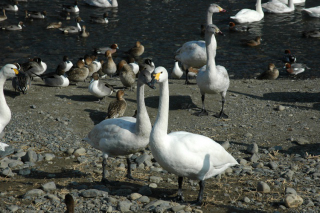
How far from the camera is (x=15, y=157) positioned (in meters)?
7.39

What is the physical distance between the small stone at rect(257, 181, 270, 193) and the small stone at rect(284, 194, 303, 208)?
45 cm

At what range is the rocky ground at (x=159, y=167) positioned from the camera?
585 centimetres

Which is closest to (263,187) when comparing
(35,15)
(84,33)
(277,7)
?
(84,33)

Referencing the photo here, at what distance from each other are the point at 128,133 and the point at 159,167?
136 cm

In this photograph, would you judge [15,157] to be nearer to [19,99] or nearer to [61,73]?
[19,99]

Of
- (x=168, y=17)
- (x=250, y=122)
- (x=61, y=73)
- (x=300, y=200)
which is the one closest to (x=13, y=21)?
(x=168, y=17)

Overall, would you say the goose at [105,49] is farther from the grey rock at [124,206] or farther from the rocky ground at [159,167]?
the grey rock at [124,206]

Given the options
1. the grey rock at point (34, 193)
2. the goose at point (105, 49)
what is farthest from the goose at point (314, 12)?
the grey rock at point (34, 193)

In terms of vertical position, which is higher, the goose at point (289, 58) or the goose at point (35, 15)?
the goose at point (35, 15)

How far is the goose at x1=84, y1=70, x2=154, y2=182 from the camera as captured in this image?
6266 mm

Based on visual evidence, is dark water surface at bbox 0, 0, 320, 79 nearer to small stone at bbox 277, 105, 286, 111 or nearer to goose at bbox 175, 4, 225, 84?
goose at bbox 175, 4, 225, 84

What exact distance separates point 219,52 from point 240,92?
6393 mm

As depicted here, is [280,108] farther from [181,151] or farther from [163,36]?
[163,36]

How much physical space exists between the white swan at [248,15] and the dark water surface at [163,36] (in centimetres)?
35
